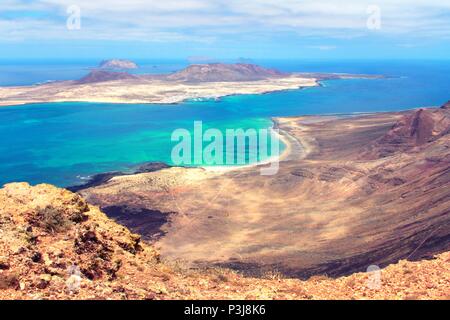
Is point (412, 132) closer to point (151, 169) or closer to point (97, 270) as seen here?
point (151, 169)

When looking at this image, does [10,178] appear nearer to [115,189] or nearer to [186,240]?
[115,189]

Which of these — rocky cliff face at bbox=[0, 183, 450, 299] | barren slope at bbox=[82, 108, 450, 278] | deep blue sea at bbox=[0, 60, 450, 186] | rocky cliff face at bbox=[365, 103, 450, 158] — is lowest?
deep blue sea at bbox=[0, 60, 450, 186]

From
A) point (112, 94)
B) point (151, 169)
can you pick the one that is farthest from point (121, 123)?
point (112, 94)

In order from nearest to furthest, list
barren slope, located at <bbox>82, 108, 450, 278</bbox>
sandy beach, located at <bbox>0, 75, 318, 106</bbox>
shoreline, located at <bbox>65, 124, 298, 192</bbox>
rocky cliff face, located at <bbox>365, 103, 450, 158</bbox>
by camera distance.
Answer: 1. barren slope, located at <bbox>82, 108, 450, 278</bbox>
2. shoreline, located at <bbox>65, 124, 298, 192</bbox>
3. rocky cliff face, located at <bbox>365, 103, 450, 158</bbox>
4. sandy beach, located at <bbox>0, 75, 318, 106</bbox>

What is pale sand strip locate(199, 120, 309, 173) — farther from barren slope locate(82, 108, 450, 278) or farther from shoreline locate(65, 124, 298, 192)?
barren slope locate(82, 108, 450, 278)

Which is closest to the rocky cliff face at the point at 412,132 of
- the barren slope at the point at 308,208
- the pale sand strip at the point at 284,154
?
the barren slope at the point at 308,208

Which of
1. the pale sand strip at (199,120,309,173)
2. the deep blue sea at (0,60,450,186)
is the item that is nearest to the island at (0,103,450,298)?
the pale sand strip at (199,120,309,173)

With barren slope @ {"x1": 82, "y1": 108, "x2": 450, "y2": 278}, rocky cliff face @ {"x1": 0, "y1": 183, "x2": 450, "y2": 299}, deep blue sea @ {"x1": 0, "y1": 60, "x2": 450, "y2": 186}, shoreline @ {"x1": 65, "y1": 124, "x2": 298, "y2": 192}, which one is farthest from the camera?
deep blue sea @ {"x1": 0, "y1": 60, "x2": 450, "y2": 186}
